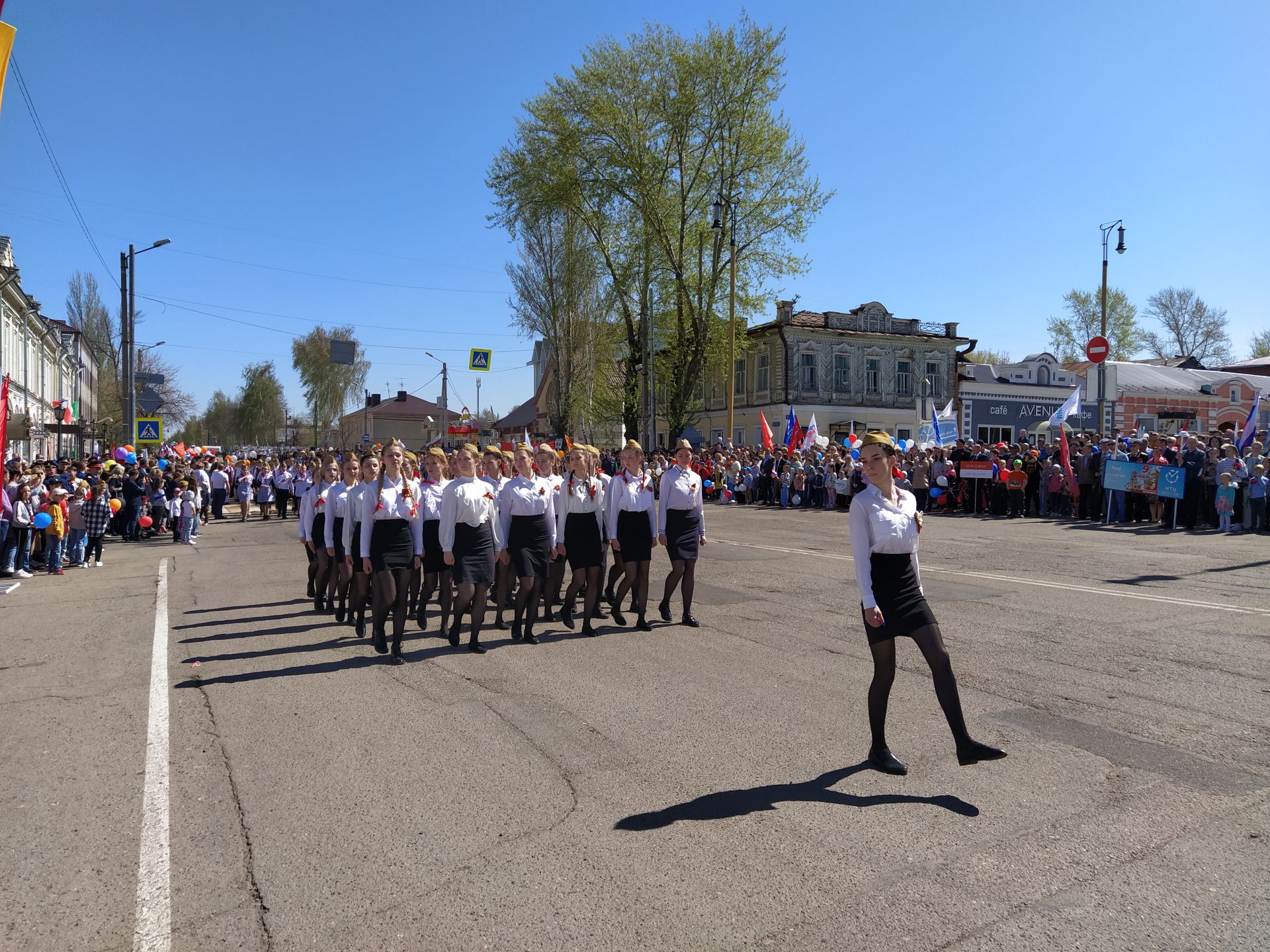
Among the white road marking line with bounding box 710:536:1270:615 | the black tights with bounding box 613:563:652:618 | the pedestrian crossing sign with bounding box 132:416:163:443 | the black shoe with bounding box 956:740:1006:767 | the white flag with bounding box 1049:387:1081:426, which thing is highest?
the white flag with bounding box 1049:387:1081:426

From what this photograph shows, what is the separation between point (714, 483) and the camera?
32188mm

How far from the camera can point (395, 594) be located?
25.9 feet

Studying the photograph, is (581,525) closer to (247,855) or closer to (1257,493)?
(247,855)

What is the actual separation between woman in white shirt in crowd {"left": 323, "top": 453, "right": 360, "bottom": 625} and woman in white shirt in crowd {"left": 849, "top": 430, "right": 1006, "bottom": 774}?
5588 millimetres

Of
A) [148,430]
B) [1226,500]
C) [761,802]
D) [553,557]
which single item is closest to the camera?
[761,802]

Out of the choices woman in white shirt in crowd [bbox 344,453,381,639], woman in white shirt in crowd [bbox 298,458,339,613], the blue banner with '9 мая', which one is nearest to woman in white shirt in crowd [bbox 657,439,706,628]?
woman in white shirt in crowd [bbox 344,453,381,639]

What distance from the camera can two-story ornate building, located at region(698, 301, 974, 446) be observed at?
4841 centimetres

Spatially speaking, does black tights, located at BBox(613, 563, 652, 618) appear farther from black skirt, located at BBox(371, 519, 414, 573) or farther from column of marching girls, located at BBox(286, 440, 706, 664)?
black skirt, located at BBox(371, 519, 414, 573)

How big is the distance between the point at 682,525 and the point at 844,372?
42470mm

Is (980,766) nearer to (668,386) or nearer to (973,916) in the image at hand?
(973,916)

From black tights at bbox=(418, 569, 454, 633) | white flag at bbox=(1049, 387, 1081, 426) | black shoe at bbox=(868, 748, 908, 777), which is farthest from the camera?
white flag at bbox=(1049, 387, 1081, 426)

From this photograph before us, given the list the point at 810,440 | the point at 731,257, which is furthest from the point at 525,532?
the point at 731,257

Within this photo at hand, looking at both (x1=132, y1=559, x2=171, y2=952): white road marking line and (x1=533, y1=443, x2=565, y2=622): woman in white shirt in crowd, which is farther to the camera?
(x1=533, y1=443, x2=565, y2=622): woman in white shirt in crowd

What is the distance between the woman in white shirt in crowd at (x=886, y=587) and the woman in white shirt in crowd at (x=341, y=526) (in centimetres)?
559
